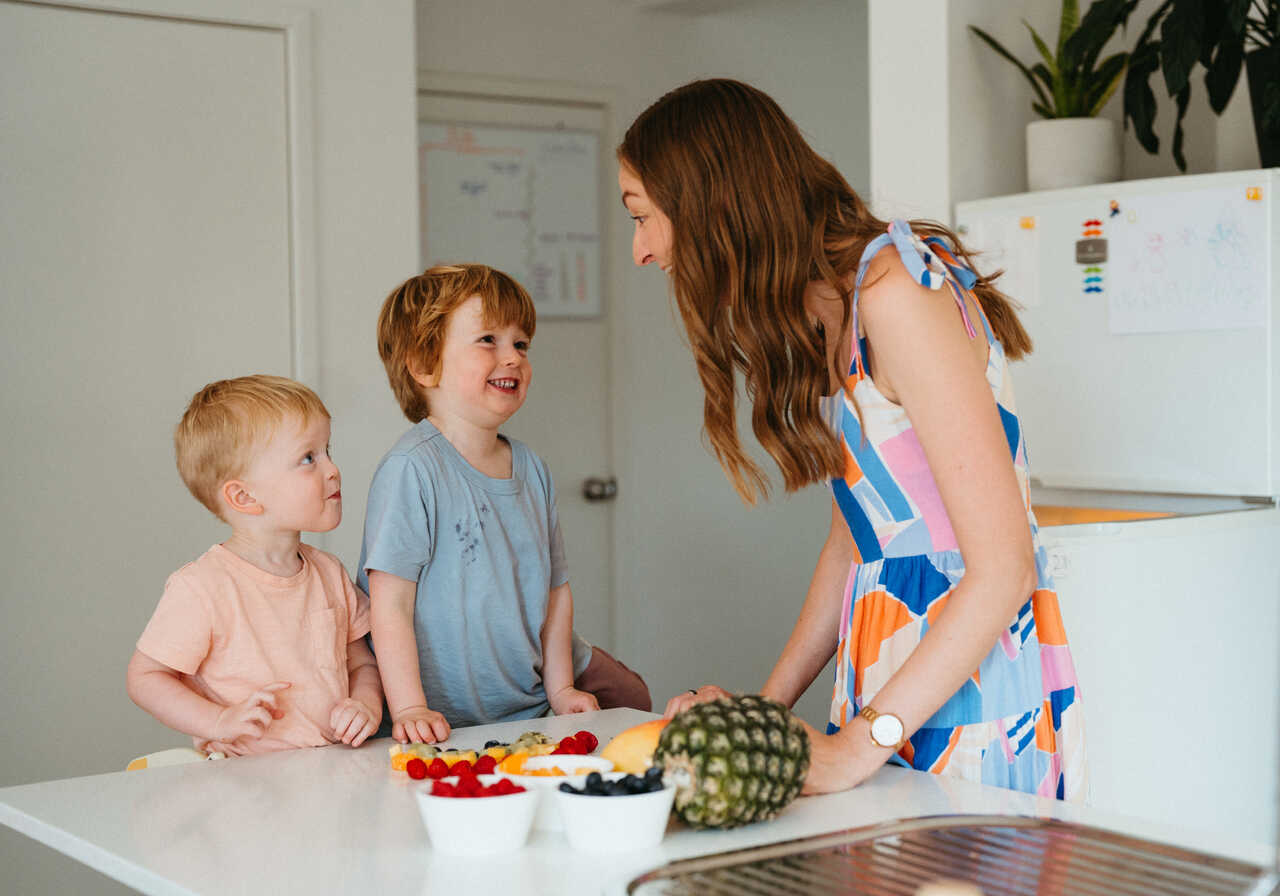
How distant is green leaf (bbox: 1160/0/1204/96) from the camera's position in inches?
109

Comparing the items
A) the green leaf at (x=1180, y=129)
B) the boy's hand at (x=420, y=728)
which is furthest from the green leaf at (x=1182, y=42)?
the boy's hand at (x=420, y=728)

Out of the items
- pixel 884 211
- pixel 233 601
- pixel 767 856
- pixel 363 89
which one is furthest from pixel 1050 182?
pixel 767 856

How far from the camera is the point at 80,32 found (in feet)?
10.5

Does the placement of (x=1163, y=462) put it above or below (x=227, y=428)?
below

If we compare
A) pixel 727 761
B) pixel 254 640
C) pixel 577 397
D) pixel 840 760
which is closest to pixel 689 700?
pixel 840 760

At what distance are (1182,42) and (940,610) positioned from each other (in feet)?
6.05

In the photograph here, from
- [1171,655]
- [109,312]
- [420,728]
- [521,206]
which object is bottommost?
[1171,655]

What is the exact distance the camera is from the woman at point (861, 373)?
53.1 inches

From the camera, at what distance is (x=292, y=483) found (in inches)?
71.0

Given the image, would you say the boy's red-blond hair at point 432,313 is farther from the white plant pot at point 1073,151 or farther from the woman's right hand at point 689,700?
the white plant pot at point 1073,151

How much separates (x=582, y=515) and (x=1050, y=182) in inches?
82.9

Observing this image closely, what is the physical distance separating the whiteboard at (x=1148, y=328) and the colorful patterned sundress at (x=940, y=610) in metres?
1.52

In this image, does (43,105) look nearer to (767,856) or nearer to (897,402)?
(897,402)

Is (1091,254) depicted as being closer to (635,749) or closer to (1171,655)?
(1171,655)
